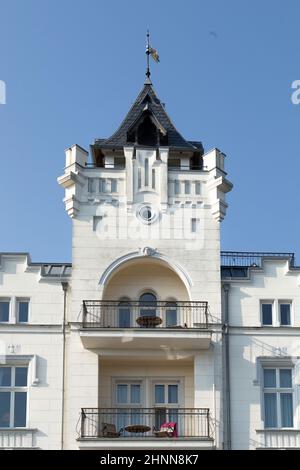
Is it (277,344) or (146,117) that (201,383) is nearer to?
(277,344)

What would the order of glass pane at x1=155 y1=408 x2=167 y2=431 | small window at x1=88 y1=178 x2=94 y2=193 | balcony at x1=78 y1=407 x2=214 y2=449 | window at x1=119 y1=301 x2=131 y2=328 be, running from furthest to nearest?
small window at x1=88 y1=178 x2=94 y2=193 < window at x1=119 y1=301 x2=131 y2=328 < glass pane at x1=155 y1=408 x2=167 y2=431 < balcony at x1=78 y1=407 x2=214 y2=449

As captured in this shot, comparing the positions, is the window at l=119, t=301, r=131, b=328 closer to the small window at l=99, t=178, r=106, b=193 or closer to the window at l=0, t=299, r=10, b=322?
the window at l=0, t=299, r=10, b=322

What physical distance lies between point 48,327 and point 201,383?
4077mm

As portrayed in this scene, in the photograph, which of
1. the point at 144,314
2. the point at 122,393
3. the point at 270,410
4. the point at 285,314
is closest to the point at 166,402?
the point at 122,393

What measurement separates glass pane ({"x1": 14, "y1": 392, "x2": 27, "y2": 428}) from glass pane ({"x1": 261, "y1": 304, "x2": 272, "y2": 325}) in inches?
250

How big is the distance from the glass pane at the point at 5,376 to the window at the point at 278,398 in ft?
21.0

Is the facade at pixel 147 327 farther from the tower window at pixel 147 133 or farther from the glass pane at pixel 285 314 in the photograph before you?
the tower window at pixel 147 133

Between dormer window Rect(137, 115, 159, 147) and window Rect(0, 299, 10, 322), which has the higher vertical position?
dormer window Rect(137, 115, 159, 147)

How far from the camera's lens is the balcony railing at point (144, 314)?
29375mm

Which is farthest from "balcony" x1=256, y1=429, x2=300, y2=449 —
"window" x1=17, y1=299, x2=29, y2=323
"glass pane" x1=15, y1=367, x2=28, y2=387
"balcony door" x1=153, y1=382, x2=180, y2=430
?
"window" x1=17, y1=299, x2=29, y2=323

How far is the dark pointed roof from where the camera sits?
3183 centimetres

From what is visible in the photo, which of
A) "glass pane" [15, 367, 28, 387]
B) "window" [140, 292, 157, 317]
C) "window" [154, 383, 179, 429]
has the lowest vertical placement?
"window" [154, 383, 179, 429]

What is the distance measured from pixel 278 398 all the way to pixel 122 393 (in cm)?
391

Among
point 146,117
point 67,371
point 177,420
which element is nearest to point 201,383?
point 177,420
